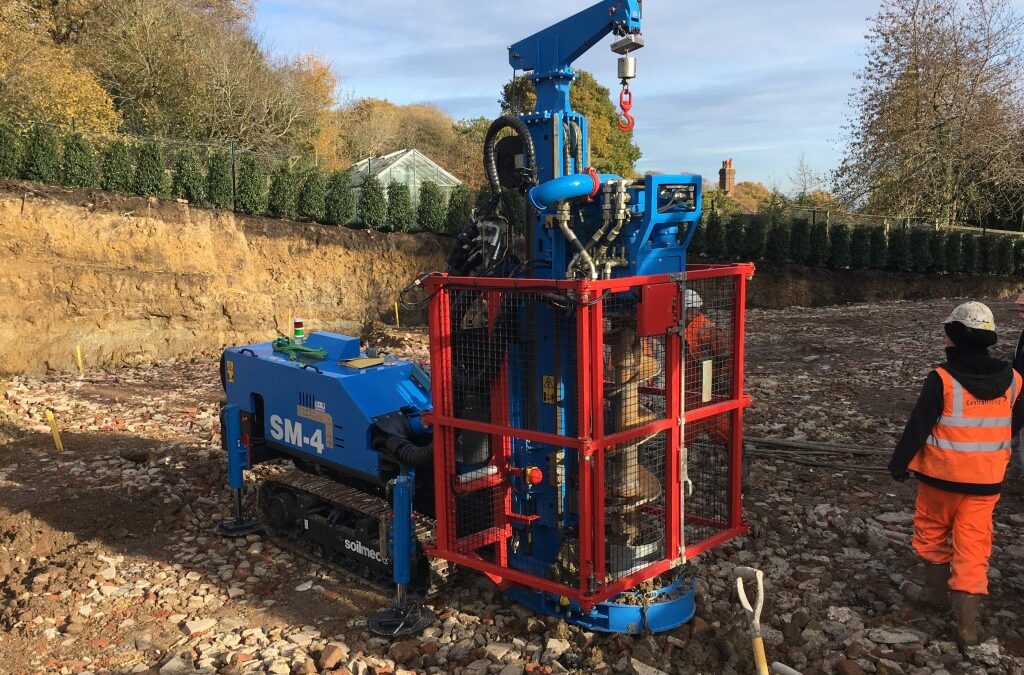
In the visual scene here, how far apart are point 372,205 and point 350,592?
1496 centimetres

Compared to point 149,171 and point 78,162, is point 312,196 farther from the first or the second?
point 78,162

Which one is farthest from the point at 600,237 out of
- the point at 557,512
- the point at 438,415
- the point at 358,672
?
the point at 358,672

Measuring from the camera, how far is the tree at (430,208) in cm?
2016

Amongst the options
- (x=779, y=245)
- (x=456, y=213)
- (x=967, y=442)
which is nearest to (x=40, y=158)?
(x=456, y=213)

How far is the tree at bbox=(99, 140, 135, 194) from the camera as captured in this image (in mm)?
15336

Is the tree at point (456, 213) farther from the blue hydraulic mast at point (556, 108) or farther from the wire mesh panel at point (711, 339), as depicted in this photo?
the wire mesh panel at point (711, 339)

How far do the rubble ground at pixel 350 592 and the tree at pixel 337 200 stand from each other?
10417 mm

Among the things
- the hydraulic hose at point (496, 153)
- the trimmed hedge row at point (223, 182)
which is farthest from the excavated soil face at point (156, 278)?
the hydraulic hose at point (496, 153)

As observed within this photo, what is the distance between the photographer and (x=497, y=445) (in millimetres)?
4938

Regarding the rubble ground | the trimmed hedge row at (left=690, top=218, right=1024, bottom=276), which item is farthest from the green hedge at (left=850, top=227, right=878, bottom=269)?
Answer: the rubble ground

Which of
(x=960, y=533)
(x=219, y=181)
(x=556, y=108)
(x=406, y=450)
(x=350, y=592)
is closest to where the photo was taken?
(x=960, y=533)

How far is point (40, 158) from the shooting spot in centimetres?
1463

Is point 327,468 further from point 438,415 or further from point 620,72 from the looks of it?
point 620,72

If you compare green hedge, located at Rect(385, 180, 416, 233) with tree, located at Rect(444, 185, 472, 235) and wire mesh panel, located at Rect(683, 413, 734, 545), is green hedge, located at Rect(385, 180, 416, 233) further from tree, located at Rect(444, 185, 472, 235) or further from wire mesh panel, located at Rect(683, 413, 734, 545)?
wire mesh panel, located at Rect(683, 413, 734, 545)
